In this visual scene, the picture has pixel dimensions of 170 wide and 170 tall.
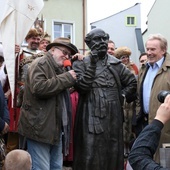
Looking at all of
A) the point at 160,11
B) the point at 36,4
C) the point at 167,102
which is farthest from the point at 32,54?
the point at 160,11

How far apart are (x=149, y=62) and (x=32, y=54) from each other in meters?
1.80

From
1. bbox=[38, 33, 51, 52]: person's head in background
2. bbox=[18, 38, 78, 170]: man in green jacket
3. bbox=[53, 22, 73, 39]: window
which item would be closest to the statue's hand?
bbox=[18, 38, 78, 170]: man in green jacket

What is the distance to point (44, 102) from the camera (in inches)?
186

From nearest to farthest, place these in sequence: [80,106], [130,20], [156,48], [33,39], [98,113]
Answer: [98,113] < [80,106] < [156,48] < [33,39] < [130,20]

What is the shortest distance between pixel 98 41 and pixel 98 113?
0.81 m

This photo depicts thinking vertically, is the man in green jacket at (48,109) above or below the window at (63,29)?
below

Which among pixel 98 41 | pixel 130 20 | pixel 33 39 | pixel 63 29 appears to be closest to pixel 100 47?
pixel 98 41

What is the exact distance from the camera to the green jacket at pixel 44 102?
464cm

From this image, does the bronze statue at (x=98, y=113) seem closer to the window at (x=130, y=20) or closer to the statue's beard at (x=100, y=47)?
the statue's beard at (x=100, y=47)

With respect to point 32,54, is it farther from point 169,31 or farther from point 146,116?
point 169,31

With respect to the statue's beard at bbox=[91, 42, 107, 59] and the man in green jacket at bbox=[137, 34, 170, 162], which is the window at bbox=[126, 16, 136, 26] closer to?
A: the man in green jacket at bbox=[137, 34, 170, 162]

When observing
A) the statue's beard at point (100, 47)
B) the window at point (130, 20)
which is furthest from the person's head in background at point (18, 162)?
the window at point (130, 20)

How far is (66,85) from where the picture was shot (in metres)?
4.65

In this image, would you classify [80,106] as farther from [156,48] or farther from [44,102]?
[156,48]
